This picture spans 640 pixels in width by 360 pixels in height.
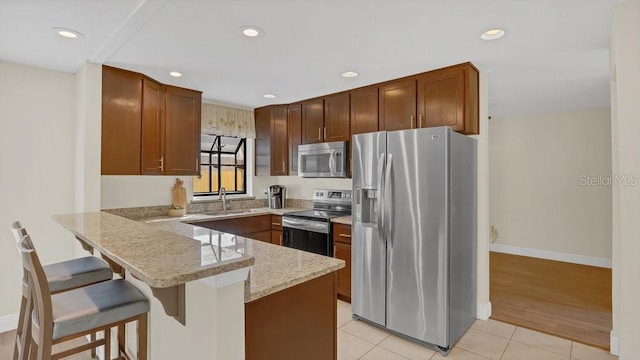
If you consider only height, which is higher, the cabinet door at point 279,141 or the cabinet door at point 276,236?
the cabinet door at point 279,141

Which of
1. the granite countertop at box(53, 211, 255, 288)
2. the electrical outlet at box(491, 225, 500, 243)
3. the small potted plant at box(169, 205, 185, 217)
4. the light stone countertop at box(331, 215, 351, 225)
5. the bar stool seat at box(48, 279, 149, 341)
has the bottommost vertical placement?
the electrical outlet at box(491, 225, 500, 243)

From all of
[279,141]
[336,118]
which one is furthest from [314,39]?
[279,141]

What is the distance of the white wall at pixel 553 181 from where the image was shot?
4.80 metres

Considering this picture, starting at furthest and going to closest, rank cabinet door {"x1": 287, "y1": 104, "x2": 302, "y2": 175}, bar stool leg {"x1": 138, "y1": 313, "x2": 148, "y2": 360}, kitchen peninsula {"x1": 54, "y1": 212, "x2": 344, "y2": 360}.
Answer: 1. cabinet door {"x1": 287, "y1": 104, "x2": 302, "y2": 175}
2. bar stool leg {"x1": 138, "y1": 313, "x2": 148, "y2": 360}
3. kitchen peninsula {"x1": 54, "y1": 212, "x2": 344, "y2": 360}

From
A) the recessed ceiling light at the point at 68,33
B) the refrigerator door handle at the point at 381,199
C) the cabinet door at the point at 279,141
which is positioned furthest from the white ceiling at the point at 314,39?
the cabinet door at the point at 279,141

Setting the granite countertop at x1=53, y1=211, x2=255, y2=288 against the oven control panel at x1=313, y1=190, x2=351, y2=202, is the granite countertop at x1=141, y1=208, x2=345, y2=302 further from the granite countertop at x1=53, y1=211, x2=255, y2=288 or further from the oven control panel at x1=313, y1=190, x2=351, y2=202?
the oven control panel at x1=313, y1=190, x2=351, y2=202

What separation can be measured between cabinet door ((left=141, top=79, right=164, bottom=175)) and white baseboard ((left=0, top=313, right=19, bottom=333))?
5.49 ft

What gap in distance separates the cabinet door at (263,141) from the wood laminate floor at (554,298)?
330 centimetres

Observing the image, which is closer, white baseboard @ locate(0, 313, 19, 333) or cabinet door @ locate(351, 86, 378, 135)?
white baseboard @ locate(0, 313, 19, 333)

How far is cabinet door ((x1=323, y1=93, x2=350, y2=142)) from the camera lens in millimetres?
3844

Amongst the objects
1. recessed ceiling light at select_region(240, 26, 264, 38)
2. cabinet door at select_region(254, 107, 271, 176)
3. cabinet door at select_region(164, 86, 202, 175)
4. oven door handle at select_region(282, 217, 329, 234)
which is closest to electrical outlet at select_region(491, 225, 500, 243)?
oven door handle at select_region(282, 217, 329, 234)

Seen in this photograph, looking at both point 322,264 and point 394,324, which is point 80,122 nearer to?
point 322,264

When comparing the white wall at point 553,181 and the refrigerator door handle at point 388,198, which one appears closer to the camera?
the refrigerator door handle at point 388,198

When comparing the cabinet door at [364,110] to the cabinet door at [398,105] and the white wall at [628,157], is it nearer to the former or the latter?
the cabinet door at [398,105]
